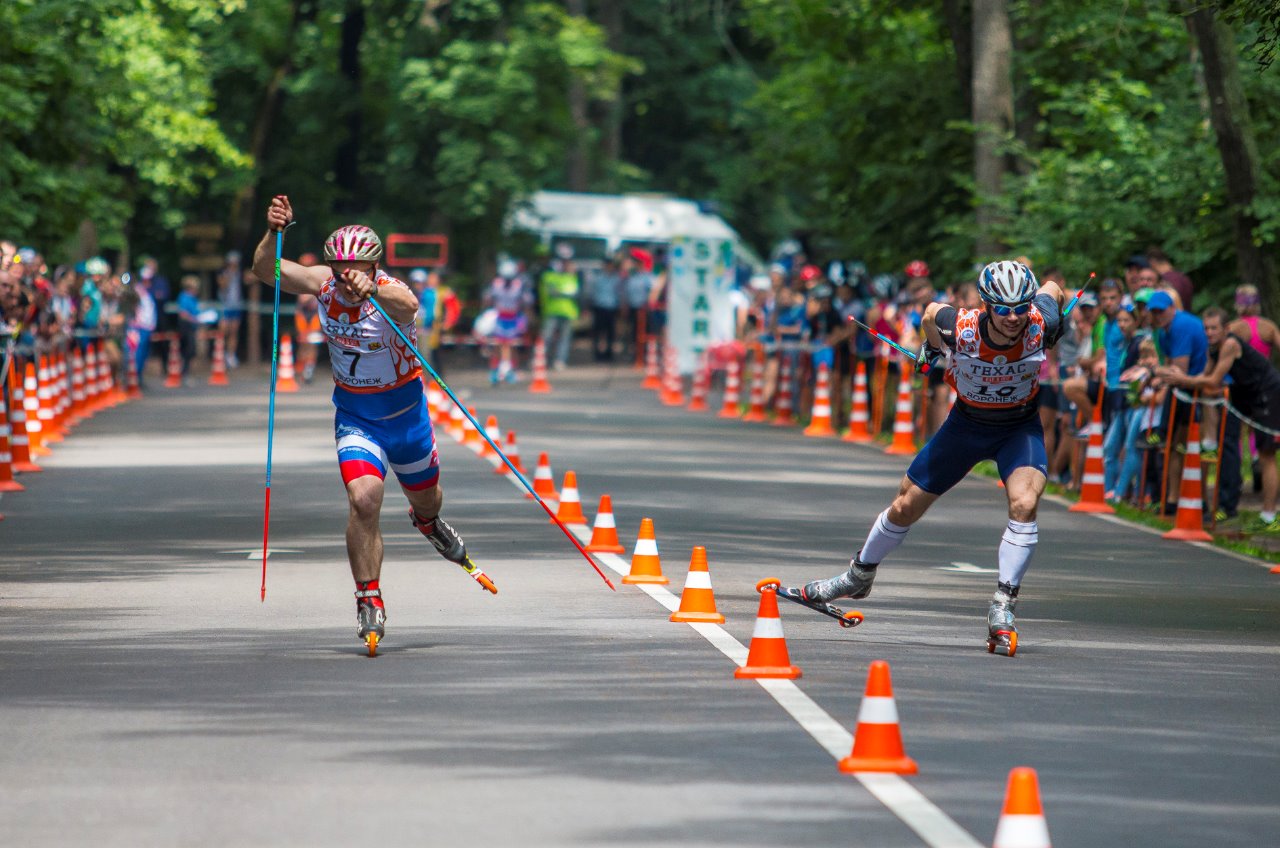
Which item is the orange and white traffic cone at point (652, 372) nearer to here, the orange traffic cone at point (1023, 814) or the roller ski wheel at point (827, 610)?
the roller ski wheel at point (827, 610)

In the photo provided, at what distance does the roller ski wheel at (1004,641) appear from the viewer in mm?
11336

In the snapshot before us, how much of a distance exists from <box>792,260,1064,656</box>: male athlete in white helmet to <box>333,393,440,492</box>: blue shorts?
214cm

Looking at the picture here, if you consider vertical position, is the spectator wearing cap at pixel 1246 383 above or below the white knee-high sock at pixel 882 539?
above

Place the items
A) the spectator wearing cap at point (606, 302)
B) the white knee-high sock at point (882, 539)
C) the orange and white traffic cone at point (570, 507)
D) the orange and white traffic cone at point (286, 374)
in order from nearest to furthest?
the white knee-high sock at point (882, 539) < the orange and white traffic cone at point (570, 507) < the orange and white traffic cone at point (286, 374) < the spectator wearing cap at point (606, 302)

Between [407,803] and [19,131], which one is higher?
[19,131]

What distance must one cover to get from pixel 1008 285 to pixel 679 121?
62170 mm

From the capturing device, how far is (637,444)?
28078 millimetres

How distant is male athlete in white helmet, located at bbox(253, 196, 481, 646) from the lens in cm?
1133

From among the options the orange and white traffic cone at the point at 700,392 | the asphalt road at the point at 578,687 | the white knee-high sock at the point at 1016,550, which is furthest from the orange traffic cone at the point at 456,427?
the white knee-high sock at the point at 1016,550

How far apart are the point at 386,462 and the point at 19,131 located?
21.2m

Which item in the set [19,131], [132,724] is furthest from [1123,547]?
[19,131]

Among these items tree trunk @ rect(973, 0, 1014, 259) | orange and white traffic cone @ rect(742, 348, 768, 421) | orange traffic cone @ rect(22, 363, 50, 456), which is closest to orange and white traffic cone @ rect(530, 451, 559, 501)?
orange traffic cone @ rect(22, 363, 50, 456)

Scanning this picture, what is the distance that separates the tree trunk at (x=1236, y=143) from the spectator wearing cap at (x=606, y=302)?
95.1 feet

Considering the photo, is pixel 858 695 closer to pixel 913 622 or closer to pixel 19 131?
pixel 913 622
